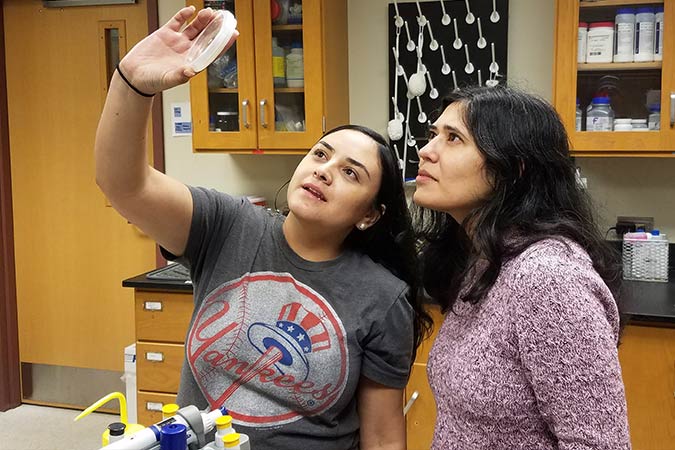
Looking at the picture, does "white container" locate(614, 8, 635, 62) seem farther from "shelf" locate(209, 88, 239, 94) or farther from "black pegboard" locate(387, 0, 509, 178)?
"shelf" locate(209, 88, 239, 94)

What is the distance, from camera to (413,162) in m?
3.01

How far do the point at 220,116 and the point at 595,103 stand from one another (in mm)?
1461

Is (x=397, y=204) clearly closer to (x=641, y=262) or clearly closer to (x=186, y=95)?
(x=641, y=262)

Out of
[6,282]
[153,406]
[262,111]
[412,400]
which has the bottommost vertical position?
[153,406]

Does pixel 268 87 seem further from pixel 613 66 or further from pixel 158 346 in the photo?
pixel 613 66

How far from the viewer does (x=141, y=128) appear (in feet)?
3.65

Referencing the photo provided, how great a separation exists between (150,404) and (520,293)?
2136mm

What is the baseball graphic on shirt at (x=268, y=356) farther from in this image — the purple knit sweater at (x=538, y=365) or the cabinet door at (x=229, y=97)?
the cabinet door at (x=229, y=97)

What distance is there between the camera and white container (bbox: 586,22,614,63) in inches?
98.3

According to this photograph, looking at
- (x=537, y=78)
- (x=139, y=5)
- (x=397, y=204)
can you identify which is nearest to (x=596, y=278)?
(x=397, y=204)

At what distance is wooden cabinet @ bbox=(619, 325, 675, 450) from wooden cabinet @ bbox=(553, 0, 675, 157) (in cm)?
66

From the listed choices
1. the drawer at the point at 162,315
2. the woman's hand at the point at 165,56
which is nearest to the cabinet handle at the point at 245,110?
the drawer at the point at 162,315

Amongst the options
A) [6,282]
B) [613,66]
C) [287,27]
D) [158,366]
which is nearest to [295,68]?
[287,27]

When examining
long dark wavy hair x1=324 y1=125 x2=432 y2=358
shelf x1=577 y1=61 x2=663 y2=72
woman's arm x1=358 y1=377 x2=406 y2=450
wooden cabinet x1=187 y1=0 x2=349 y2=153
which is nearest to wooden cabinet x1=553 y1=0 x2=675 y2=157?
shelf x1=577 y1=61 x2=663 y2=72
